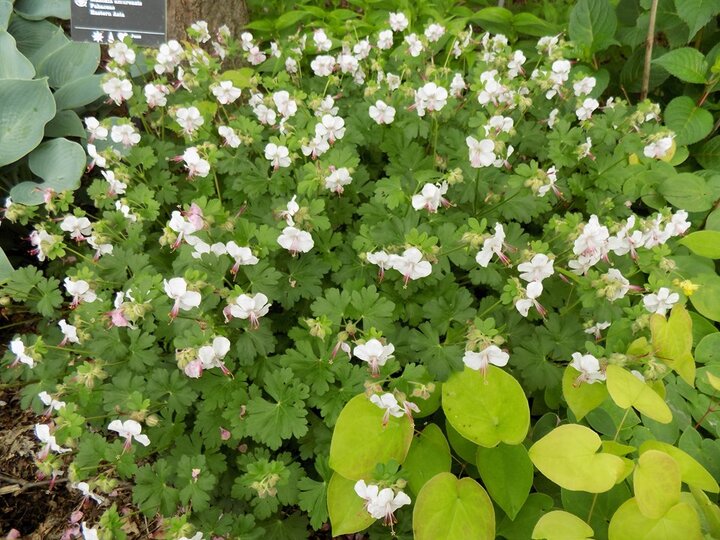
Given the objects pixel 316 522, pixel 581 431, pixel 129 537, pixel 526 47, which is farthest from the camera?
pixel 526 47

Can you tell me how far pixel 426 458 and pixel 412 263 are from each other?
67 cm

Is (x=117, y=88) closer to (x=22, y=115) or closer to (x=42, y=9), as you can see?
(x=22, y=115)

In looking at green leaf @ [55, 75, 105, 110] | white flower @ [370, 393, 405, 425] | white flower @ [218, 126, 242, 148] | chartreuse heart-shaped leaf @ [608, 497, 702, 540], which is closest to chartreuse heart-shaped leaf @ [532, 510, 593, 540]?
chartreuse heart-shaped leaf @ [608, 497, 702, 540]

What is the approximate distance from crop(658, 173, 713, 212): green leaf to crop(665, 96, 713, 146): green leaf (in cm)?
44

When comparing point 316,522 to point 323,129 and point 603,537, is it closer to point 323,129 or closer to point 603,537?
point 603,537

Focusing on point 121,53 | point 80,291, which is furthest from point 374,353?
point 121,53

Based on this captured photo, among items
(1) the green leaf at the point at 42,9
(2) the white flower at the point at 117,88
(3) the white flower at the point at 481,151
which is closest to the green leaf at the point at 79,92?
(1) the green leaf at the point at 42,9

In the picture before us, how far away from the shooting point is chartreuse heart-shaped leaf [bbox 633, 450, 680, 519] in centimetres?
143

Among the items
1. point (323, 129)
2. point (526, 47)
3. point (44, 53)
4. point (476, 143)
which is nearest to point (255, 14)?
point (44, 53)

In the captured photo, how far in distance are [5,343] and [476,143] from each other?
2.39m

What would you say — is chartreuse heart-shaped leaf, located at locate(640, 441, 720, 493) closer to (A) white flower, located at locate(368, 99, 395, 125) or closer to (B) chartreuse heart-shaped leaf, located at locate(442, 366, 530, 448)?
(B) chartreuse heart-shaped leaf, located at locate(442, 366, 530, 448)

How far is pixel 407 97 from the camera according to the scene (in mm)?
2211

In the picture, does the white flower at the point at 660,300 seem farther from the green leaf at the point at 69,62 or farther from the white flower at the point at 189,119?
the green leaf at the point at 69,62

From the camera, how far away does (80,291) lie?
1.70 m
